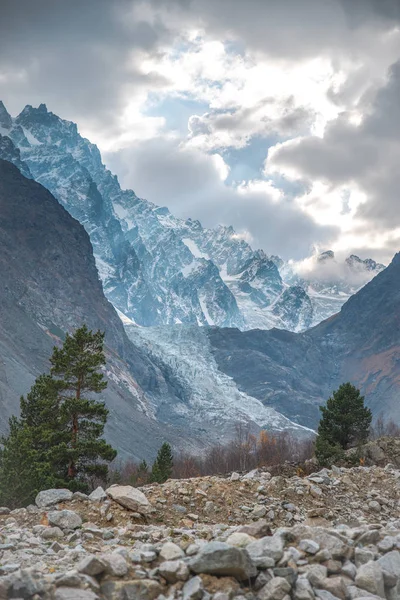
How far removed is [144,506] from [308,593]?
10.2 m

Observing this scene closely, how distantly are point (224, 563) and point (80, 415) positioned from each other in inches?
951

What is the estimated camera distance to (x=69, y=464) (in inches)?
1208

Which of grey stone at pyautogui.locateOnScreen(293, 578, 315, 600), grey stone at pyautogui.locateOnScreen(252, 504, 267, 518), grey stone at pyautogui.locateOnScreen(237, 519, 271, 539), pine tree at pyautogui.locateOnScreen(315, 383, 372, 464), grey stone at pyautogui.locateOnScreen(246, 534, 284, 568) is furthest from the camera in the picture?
pine tree at pyautogui.locateOnScreen(315, 383, 372, 464)

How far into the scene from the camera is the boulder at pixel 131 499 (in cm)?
1802

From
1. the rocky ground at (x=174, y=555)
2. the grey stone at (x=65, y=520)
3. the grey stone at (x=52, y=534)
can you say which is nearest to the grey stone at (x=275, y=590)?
the rocky ground at (x=174, y=555)

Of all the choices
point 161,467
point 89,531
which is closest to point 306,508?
point 89,531

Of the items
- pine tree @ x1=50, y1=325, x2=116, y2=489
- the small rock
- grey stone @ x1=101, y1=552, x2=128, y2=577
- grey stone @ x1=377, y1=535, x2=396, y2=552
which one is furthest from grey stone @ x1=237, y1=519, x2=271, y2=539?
pine tree @ x1=50, y1=325, x2=116, y2=489

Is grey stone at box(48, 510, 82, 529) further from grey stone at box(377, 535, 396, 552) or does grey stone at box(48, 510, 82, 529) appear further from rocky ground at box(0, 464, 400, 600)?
grey stone at box(377, 535, 396, 552)

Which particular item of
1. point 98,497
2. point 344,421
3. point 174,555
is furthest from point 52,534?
point 344,421

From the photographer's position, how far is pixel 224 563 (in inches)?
360

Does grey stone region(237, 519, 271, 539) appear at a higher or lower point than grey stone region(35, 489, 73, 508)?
higher

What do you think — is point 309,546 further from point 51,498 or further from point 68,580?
point 51,498

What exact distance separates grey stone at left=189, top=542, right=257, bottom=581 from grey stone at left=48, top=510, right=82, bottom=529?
7.84 m

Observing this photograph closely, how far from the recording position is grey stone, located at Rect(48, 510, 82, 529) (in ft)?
52.1
